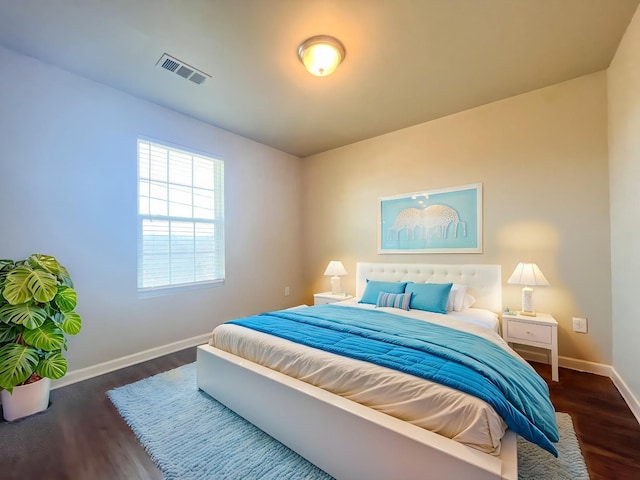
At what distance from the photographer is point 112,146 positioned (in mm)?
2729

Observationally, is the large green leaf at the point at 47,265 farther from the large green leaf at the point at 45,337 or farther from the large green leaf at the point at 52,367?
the large green leaf at the point at 52,367

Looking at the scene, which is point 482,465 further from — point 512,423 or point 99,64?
point 99,64

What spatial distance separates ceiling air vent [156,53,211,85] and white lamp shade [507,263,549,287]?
3.34m

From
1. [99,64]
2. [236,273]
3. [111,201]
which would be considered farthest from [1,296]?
[236,273]

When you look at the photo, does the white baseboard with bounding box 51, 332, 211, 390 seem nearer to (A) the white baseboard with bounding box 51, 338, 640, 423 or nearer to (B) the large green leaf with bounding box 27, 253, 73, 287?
(A) the white baseboard with bounding box 51, 338, 640, 423

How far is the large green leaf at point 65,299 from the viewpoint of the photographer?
80.5 inches

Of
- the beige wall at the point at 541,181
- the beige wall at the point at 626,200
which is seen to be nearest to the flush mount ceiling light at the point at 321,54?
the beige wall at the point at 541,181

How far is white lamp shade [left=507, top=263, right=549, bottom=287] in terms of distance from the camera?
2516mm

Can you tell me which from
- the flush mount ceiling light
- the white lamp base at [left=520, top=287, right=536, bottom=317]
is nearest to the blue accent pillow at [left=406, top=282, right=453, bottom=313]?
the white lamp base at [left=520, top=287, right=536, bottom=317]

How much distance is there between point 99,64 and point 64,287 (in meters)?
1.85

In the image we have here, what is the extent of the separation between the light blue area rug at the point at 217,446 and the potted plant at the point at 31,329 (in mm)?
485

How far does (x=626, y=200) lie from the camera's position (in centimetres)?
209

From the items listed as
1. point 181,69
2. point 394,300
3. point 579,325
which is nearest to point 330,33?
point 181,69

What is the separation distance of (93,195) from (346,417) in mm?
2858
